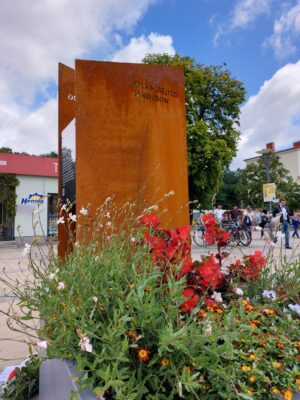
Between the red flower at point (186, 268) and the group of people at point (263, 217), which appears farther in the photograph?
the group of people at point (263, 217)

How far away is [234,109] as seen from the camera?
1712cm

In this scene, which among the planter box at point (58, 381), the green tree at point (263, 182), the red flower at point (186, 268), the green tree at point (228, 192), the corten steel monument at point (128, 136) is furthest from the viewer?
the green tree at point (228, 192)

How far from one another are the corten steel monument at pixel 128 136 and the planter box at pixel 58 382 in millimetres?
1622

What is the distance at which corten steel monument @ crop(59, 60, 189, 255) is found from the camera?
3191mm

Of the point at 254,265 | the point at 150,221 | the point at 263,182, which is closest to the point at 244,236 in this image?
the point at 254,265

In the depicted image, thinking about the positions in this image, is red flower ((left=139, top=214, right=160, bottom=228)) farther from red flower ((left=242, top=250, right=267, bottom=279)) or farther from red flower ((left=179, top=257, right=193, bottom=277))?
red flower ((left=242, top=250, right=267, bottom=279))

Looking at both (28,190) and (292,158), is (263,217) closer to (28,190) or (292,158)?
(28,190)

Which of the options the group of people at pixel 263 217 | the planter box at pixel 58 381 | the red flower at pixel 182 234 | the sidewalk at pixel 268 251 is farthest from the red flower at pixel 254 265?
the group of people at pixel 263 217

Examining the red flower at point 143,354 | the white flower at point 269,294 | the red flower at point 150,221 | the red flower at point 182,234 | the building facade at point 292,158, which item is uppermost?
the building facade at point 292,158

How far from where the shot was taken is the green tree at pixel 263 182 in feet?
112

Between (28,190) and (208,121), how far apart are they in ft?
35.7

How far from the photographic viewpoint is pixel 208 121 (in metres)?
16.9

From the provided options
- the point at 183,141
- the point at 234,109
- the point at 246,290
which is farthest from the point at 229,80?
the point at 246,290

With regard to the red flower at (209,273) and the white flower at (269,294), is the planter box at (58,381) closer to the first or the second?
the red flower at (209,273)
